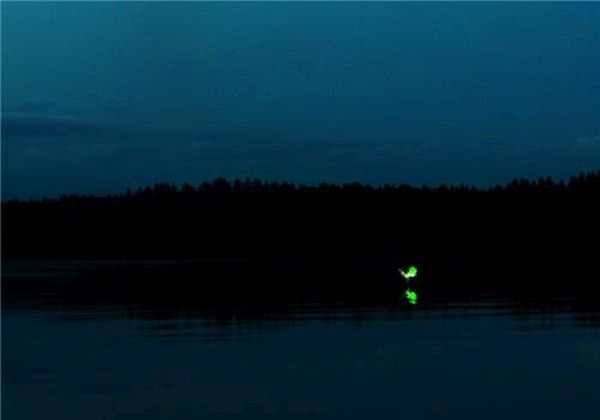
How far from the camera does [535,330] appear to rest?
3275 centimetres

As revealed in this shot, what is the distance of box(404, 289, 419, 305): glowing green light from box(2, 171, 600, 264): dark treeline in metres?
48.7

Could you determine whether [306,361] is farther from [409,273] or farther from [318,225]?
[318,225]

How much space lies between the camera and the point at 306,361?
27000 mm

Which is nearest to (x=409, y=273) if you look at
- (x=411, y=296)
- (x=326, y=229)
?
(x=411, y=296)

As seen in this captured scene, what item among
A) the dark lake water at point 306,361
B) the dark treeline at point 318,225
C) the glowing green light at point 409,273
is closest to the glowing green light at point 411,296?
the dark lake water at point 306,361

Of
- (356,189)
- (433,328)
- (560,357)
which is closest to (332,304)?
(433,328)

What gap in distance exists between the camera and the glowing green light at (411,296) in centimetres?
4487

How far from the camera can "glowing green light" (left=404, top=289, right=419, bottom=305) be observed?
44.9 metres

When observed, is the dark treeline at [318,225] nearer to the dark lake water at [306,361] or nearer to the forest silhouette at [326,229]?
the forest silhouette at [326,229]

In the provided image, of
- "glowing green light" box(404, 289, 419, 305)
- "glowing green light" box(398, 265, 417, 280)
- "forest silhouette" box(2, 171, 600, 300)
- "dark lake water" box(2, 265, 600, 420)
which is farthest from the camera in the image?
"forest silhouette" box(2, 171, 600, 300)

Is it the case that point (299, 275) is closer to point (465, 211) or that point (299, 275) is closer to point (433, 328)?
point (433, 328)

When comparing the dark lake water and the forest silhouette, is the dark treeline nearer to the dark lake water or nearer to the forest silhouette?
the forest silhouette

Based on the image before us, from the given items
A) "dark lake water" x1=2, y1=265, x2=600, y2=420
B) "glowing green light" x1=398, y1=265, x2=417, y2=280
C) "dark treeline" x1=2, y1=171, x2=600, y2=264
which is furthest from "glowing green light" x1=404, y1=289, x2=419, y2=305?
"dark treeline" x1=2, y1=171, x2=600, y2=264

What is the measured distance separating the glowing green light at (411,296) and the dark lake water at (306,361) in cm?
172
